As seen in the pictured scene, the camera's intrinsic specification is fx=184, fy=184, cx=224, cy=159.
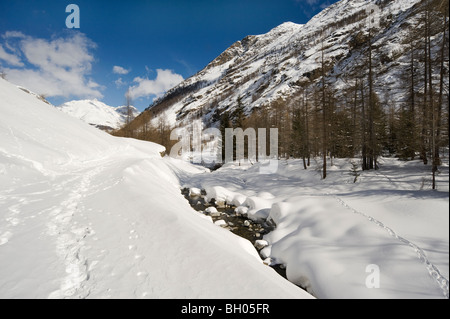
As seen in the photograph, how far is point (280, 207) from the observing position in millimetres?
9727

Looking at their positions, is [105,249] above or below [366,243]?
above

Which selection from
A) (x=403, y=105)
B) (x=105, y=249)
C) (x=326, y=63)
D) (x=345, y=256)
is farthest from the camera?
(x=326, y=63)

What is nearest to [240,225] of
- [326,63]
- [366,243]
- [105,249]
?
[366,243]

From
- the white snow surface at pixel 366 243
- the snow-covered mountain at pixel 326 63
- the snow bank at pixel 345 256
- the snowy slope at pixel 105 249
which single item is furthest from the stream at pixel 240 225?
the snow-covered mountain at pixel 326 63

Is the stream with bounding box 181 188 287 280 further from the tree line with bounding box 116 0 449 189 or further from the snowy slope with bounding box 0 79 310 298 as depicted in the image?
the tree line with bounding box 116 0 449 189

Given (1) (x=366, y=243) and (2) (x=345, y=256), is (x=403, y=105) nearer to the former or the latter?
(1) (x=366, y=243)

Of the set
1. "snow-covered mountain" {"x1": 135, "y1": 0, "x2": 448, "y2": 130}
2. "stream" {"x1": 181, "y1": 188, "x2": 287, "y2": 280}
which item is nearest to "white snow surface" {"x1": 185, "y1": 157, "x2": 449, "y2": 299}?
"stream" {"x1": 181, "y1": 188, "x2": 287, "y2": 280}

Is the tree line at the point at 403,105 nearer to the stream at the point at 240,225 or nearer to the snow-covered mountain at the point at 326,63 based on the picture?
the stream at the point at 240,225

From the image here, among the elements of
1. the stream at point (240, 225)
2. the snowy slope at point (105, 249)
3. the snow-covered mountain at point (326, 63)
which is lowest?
the stream at point (240, 225)

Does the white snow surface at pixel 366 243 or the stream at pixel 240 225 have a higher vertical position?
the white snow surface at pixel 366 243

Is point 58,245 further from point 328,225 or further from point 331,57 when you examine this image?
point 331,57
